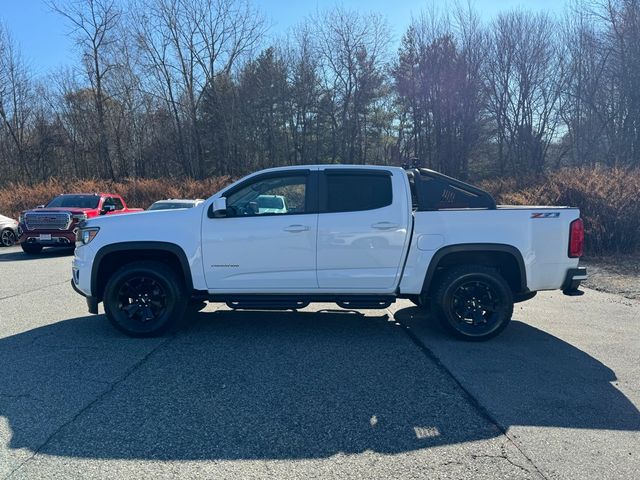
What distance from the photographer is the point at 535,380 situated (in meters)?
4.49

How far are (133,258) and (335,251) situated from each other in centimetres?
252

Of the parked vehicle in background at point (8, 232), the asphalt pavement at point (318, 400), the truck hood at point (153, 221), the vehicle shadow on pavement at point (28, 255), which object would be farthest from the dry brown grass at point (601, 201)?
the parked vehicle in background at point (8, 232)

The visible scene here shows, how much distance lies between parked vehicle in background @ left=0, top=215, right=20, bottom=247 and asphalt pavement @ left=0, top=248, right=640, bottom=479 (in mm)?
12741

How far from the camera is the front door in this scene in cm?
551

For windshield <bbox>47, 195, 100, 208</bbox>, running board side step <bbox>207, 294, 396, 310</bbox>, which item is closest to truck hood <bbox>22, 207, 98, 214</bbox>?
windshield <bbox>47, 195, 100, 208</bbox>

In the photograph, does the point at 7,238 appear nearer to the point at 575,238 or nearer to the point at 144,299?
the point at 144,299

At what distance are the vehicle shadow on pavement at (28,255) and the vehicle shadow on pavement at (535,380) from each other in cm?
1270

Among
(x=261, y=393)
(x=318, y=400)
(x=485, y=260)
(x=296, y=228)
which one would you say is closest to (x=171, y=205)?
(x=296, y=228)

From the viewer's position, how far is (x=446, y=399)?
4.04 metres

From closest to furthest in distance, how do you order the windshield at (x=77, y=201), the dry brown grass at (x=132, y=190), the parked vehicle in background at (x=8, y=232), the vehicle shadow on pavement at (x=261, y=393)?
the vehicle shadow on pavement at (x=261, y=393) → the windshield at (x=77, y=201) → the parked vehicle in background at (x=8, y=232) → the dry brown grass at (x=132, y=190)

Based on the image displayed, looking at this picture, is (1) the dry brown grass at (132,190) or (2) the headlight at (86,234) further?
(1) the dry brown grass at (132,190)

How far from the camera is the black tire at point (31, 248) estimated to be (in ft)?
47.6

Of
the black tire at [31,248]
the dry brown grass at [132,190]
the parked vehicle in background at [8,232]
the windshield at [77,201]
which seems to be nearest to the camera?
the black tire at [31,248]

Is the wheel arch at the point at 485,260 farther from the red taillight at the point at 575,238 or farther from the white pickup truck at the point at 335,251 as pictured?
the red taillight at the point at 575,238
